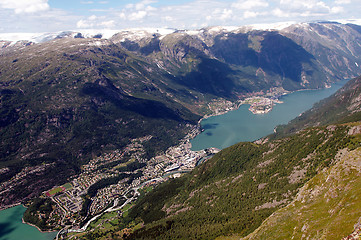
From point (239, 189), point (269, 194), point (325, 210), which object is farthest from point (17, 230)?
point (325, 210)

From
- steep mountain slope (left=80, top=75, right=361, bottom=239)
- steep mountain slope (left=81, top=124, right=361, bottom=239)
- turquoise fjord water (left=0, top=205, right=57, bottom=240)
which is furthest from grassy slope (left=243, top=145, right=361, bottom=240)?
turquoise fjord water (left=0, top=205, right=57, bottom=240)

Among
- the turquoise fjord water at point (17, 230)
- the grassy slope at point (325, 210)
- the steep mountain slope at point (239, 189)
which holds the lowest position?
the turquoise fjord water at point (17, 230)

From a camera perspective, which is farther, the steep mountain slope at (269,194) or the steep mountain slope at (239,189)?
the steep mountain slope at (239,189)

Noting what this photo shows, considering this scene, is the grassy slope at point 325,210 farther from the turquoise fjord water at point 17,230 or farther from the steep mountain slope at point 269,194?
the turquoise fjord water at point 17,230

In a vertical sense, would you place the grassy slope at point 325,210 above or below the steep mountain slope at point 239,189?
above

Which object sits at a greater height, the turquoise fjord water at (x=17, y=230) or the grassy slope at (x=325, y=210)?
the grassy slope at (x=325, y=210)

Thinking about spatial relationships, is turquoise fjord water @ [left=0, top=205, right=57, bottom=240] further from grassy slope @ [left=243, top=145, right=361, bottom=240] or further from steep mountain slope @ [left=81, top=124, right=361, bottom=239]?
grassy slope @ [left=243, top=145, right=361, bottom=240]

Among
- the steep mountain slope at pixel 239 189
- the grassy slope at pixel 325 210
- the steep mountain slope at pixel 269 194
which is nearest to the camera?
the grassy slope at pixel 325 210

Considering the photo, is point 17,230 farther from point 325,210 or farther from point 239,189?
point 325,210

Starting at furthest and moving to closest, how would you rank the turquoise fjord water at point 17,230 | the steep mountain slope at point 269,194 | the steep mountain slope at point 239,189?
the turquoise fjord water at point 17,230 < the steep mountain slope at point 239,189 < the steep mountain slope at point 269,194

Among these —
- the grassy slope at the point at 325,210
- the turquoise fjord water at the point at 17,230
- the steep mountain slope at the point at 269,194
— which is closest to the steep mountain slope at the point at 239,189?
the steep mountain slope at the point at 269,194
